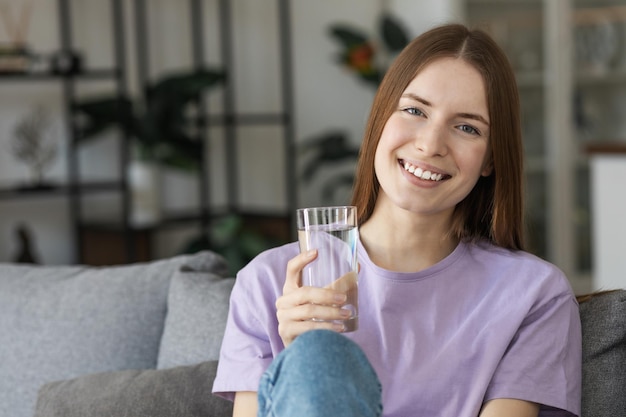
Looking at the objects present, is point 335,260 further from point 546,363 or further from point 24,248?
point 24,248

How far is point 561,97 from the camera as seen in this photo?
553 centimetres

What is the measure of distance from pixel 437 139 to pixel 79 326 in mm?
866

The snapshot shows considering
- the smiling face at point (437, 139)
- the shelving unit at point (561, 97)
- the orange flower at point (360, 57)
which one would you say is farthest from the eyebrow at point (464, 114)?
the shelving unit at point (561, 97)

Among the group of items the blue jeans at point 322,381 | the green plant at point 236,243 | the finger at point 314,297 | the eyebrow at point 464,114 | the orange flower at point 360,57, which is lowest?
the green plant at point 236,243

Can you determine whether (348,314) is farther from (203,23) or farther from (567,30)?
(567,30)

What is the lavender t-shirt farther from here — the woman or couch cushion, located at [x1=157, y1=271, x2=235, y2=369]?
couch cushion, located at [x1=157, y1=271, x2=235, y2=369]

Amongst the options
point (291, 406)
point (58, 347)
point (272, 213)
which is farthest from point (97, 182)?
point (291, 406)

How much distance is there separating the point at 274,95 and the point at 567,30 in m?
1.70

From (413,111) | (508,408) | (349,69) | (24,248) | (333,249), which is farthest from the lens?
(349,69)

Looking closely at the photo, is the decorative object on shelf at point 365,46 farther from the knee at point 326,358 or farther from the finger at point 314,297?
the knee at point 326,358

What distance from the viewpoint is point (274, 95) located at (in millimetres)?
5277

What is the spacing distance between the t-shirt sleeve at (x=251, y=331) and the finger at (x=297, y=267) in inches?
6.9

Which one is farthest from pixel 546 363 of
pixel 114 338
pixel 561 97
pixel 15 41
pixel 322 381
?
pixel 561 97

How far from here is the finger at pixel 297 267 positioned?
53.8 inches
